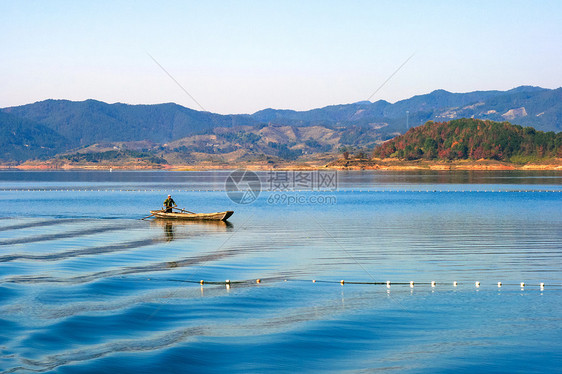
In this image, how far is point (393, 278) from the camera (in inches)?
1143

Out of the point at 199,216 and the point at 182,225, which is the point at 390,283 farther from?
the point at 199,216

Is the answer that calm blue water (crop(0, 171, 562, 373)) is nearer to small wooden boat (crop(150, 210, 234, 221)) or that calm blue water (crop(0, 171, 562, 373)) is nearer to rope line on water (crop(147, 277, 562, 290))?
rope line on water (crop(147, 277, 562, 290))

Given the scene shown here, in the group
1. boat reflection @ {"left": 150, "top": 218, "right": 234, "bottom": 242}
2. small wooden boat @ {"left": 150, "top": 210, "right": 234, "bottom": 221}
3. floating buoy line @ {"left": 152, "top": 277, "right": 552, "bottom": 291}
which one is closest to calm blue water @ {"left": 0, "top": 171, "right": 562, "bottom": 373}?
floating buoy line @ {"left": 152, "top": 277, "right": 552, "bottom": 291}

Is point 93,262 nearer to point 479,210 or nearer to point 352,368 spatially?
point 352,368

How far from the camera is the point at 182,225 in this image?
57.3m

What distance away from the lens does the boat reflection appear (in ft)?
162

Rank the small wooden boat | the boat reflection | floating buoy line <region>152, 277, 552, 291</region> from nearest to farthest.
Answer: floating buoy line <region>152, 277, 552, 291</region>, the boat reflection, the small wooden boat

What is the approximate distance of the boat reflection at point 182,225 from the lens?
162ft

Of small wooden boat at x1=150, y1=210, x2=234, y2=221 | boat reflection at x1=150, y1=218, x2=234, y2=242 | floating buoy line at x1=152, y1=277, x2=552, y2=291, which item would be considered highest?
small wooden boat at x1=150, y1=210, x2=234, y2=221

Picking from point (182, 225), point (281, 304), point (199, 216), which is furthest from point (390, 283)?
point (199, 216)

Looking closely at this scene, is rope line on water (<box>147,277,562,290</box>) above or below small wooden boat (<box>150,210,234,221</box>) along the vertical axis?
below

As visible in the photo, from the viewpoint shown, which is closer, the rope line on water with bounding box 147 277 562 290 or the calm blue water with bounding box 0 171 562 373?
the calm blue water with bounding box 0 171 562 373

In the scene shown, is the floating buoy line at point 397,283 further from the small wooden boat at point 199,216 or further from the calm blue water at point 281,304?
the small wooden boat at point 199,216

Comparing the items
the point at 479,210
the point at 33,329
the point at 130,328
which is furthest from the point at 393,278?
the point at 479,210
